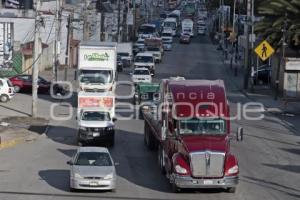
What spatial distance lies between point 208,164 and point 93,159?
12.9 ft

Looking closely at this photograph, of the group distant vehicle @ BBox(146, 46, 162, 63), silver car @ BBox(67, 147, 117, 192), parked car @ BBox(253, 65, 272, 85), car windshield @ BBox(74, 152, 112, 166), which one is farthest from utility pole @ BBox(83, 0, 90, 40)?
silver car @ BBox(67, 147, 117, 192)

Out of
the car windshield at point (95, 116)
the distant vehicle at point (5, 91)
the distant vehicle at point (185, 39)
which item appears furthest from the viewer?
the distant vehicle at point (185, 39)

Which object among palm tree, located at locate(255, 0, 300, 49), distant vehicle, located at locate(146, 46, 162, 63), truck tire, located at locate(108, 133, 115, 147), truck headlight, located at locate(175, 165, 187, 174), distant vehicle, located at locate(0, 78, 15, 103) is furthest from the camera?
distant vehicle, located at locate(146, 46, 162, 63)

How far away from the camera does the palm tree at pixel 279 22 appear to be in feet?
227

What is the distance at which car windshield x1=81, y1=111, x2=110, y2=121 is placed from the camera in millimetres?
39062

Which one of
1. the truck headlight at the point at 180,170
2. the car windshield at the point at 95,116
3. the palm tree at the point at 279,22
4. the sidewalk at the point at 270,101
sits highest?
the palm tree at the point at 279,22

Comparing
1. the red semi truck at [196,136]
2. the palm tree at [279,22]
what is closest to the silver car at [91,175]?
the red semi truck at [196,136]

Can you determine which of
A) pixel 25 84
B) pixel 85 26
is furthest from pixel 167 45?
pixel 25 84

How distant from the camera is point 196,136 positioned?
2772 cm

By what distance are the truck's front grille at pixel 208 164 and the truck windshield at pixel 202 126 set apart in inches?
69.7

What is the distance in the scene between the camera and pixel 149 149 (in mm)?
38000

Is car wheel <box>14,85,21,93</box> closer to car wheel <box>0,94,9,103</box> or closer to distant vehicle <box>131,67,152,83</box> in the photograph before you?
car wheel <box>0,94,9,103</box>

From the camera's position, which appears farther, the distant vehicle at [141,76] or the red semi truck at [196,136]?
the distant vehicle at [141,76]

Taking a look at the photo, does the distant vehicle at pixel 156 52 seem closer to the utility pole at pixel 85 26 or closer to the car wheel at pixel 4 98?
the utility pole at pixel 85 26
